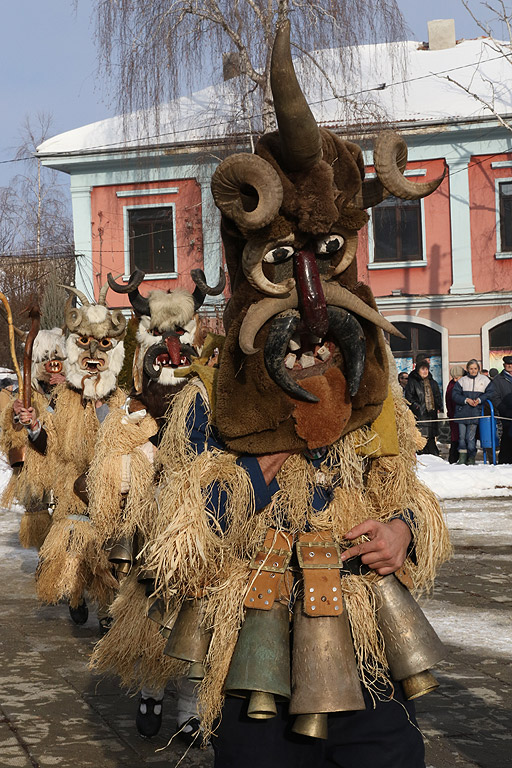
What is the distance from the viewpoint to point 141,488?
480 cm

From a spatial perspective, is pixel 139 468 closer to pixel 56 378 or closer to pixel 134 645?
pixel 134 645

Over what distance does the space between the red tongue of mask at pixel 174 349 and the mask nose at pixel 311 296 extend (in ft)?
9.57

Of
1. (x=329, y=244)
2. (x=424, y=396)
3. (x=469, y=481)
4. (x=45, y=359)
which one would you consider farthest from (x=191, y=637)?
(x=424, y=396)

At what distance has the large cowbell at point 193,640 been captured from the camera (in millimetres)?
2523

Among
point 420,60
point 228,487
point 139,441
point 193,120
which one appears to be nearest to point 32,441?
point 139,441

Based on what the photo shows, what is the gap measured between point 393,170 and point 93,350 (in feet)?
14.5

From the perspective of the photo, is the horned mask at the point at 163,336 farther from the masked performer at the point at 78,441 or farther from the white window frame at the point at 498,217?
the white window frame at the point at 498,217

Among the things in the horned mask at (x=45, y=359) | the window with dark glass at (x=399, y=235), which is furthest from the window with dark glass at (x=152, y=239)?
the horned mask at (x=45, y=359)

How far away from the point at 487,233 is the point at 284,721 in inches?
813

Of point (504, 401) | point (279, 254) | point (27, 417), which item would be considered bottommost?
point (504, 401)

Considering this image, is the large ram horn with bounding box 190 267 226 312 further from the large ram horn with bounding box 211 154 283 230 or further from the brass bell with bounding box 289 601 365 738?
the brass bell with bounding box 289 601 365 738

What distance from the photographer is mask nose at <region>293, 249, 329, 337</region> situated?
250 centimetres

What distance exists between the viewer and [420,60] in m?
24.0

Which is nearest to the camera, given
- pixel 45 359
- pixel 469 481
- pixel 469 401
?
pixel 45 359
